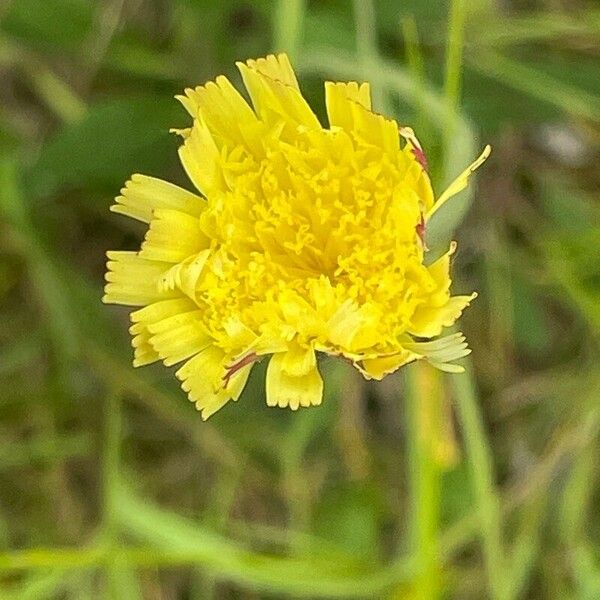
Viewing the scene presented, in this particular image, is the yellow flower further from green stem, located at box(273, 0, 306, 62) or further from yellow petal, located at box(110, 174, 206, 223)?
green stem, located at box(273, 0, 306, 62)

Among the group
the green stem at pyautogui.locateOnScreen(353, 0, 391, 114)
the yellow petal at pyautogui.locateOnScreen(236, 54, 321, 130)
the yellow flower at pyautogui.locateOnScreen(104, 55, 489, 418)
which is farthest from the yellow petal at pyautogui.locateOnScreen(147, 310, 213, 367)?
the green stem at pyautogui.locateOnScreen(353, 0, 391, 114)

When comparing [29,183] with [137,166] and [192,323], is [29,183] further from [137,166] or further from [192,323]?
[192,323]

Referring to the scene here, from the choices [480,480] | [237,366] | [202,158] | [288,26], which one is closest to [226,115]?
[202,158]

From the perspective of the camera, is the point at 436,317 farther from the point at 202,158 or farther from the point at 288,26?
the point at 288,26

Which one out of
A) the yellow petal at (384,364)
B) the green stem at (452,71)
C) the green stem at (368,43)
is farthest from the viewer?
the green stem at (368,43)

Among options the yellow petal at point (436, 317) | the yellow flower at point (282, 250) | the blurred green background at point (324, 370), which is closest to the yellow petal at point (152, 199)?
the yellow flower at point (282, 250)

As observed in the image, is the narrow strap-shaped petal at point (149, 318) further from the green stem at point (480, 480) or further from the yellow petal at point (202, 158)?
the green stem at point (480, 480)
